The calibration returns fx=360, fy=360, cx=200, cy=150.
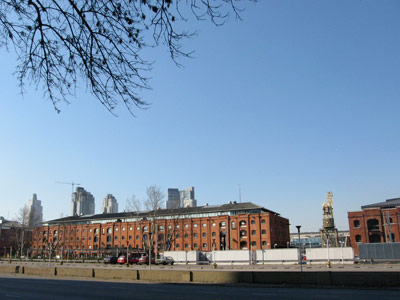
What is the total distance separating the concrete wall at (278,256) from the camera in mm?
50906

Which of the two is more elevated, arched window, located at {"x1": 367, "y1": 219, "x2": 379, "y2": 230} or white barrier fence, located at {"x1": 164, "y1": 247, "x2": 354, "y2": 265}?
arched window, located at {"x1": 367, "y1": 219, "x2": 379, "y2": 230}

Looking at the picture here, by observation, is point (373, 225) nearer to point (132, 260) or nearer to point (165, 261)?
point (165, 261)

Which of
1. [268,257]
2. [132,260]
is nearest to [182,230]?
[132,260]

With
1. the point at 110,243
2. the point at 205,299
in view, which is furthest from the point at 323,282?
the point at 110,243

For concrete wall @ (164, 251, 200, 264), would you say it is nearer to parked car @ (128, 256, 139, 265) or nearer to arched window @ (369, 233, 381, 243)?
parked car @ (128, 256, 139, 265)

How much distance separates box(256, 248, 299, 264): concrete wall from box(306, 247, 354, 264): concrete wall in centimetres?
205

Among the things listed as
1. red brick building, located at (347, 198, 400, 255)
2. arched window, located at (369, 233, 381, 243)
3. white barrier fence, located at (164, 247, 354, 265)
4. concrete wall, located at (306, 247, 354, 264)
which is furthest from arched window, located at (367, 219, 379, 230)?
concrete wall, located at (306, 247, 354, 264)

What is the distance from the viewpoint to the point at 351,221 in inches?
3150

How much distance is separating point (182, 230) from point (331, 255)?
50.4 m

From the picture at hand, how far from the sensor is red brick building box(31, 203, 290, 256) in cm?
8456

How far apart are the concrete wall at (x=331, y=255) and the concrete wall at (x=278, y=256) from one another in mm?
2046

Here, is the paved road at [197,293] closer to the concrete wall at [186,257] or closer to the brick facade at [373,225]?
the concrete wall at [186,257]

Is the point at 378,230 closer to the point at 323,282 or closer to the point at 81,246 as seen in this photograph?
the point at 323,282

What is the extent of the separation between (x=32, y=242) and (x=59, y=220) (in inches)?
447
